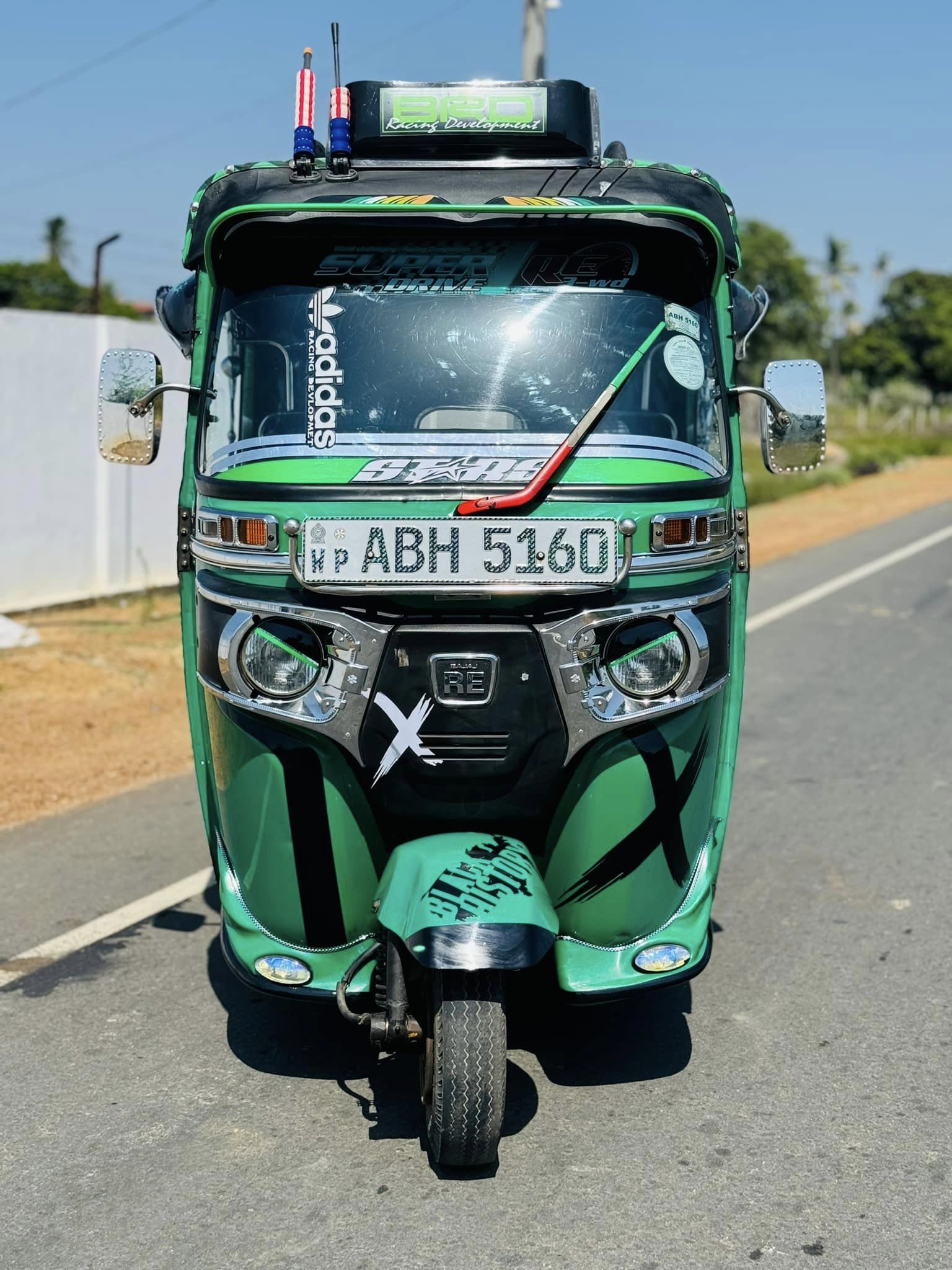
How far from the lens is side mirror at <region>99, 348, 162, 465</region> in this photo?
169 inches

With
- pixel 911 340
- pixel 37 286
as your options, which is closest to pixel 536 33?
pixel 911 340

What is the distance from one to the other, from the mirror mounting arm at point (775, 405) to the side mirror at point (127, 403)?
1727mm

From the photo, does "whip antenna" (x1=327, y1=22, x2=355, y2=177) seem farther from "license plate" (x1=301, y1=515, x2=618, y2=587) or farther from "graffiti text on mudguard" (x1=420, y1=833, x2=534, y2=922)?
"graffiti text on mudguard" (x1=420, y1=833, x2=534, y2=922)

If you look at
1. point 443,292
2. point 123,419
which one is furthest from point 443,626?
point 123,419

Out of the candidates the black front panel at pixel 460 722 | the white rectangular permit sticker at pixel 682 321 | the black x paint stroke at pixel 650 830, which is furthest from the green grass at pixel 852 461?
the black front panel at pixel 460 722

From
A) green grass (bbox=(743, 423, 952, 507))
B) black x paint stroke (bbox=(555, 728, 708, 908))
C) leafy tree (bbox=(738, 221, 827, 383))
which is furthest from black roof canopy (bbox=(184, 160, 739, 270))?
leafy tree (bbox=(738, 221, 827, 383))

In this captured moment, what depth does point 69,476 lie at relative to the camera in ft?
40.3

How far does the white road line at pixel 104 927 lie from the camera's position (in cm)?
505

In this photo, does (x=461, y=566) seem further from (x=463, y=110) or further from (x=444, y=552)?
(x=463, y=110)

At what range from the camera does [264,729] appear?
383 centimetres

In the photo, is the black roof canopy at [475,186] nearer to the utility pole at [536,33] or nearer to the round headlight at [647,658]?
the round headlight at [647,658]

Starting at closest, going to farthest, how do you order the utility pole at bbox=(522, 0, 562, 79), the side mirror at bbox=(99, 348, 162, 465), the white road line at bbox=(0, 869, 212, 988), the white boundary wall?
1. the side mirror at bbox=(99, 348, 162, 465)
2. the white road line at bbox=(0, 869, 212, 988)
3. the white boundary wall
4. the utility pole at bbox=(522, 0, 562, 79)

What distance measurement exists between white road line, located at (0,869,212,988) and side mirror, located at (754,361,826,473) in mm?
2951

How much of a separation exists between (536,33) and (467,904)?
15.3 m
